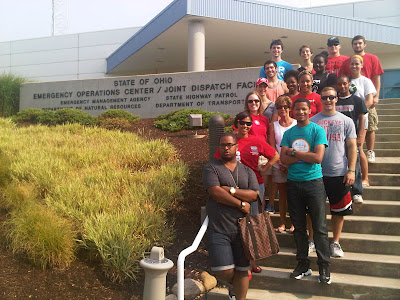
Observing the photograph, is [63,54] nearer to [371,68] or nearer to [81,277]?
[371,68]

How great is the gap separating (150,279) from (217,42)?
18.9 m

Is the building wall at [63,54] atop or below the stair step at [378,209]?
atop

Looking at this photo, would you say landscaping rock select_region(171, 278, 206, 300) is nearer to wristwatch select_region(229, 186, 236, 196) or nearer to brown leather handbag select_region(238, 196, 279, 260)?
brown leather handbag select_region(238, 196, 279, 260)

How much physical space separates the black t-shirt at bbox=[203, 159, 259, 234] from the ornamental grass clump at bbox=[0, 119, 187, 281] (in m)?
1.33

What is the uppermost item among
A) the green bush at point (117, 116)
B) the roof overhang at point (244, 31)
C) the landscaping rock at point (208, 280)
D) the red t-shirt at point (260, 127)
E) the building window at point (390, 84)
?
the roof overhang at point (244, 31)

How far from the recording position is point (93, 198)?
216 inches

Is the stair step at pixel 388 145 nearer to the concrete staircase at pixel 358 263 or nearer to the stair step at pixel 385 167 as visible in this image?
the stair step at pixel 385 167

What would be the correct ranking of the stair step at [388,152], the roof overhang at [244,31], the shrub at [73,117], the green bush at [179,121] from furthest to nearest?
the roof overhang at [244,31]
the shrub at [73,117]
the green bush at [179,121]
the stair step at [388,152]

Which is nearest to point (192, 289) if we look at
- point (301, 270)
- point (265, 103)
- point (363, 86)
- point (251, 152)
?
point (301, 270)

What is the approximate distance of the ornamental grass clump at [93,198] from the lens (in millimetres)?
4551

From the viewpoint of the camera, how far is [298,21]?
1809cm

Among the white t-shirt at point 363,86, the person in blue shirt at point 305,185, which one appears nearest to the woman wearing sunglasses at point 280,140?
the person in blue shirt at point 305,185

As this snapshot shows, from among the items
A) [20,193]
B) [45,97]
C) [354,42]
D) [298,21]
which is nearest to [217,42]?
[298,21]

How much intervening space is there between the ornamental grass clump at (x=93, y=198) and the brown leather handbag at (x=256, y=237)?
5.03 ft
